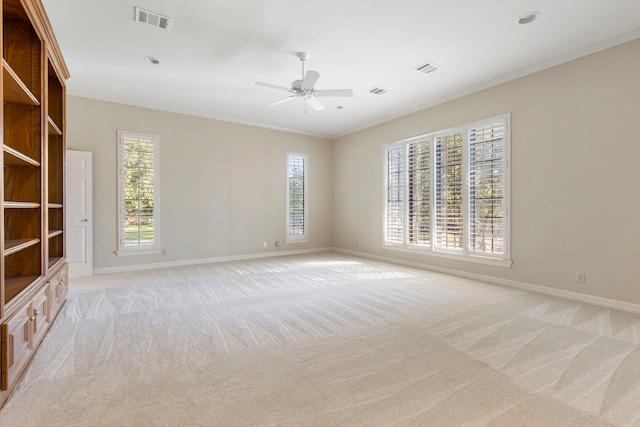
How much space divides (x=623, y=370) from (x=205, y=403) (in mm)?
3050

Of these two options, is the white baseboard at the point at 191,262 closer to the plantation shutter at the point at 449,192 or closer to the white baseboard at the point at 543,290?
the white baseboard at the point at 543,290

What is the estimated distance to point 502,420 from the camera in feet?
5.69

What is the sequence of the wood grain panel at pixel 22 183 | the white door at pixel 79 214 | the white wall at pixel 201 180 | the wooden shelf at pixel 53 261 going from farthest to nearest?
the white wall at pixel 201 180 → the white door at pixel 79 214 → the wooden shelf at pixel 53 261 → the wood grain panel at pixel 22 183

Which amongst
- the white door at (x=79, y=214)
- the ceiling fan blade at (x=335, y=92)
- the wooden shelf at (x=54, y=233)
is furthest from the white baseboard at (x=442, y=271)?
the ceiling fan blade at (x=335, y=92)

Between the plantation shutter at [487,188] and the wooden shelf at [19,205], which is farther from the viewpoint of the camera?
the plantation shutter at [487,188]

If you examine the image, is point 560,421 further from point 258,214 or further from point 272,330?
point 258,214

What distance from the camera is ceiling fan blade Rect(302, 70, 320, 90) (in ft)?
12.1

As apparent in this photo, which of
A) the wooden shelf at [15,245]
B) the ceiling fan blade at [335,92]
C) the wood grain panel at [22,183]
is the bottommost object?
the wooden shelf at [15,245]

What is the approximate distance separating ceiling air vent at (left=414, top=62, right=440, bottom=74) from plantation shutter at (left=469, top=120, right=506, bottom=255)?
4.57 ft

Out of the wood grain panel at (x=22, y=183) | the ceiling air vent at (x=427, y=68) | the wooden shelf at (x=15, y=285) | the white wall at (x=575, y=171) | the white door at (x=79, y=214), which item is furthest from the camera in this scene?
the white door at (x=79, y=214)

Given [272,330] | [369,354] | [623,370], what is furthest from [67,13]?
[623,370]

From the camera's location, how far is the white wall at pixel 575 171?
3.61m

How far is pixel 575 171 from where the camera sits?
4.03 m

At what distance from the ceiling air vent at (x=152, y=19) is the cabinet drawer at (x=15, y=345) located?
2992mm
